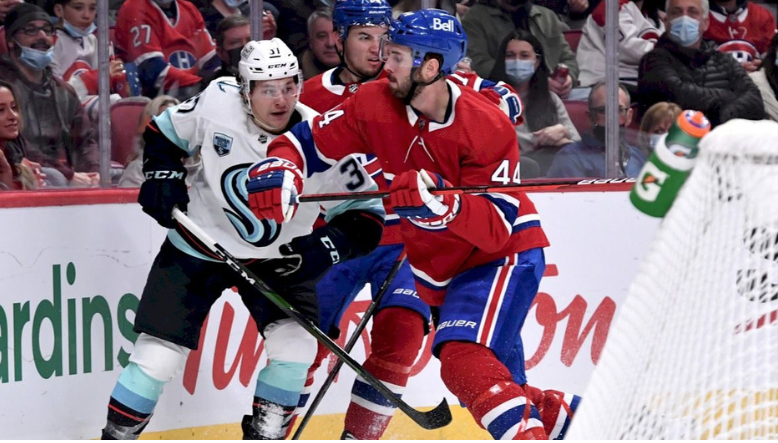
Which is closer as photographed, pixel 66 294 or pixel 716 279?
pixel 716 279

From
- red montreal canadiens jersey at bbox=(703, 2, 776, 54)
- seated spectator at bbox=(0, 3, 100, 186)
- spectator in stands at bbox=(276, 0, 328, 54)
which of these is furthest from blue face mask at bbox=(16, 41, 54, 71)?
red montreal canadiens jersey at bbox=(703, 2, 776, 54)

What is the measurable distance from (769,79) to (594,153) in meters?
1.00

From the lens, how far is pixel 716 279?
6.05 feet

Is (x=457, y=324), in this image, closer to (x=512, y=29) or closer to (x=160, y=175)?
(x=160, y=175)

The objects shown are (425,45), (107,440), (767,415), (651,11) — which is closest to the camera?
(767,415)

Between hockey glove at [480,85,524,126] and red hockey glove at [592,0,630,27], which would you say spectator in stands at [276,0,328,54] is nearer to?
hockey glove at [480,85,524,126]

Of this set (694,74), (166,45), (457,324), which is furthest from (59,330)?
(694,74)

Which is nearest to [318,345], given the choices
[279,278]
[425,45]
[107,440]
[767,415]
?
[279,278]

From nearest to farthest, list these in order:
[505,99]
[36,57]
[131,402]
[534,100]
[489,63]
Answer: [131,402] < [36,57] < [505,99] < [489,63] < [534,100]

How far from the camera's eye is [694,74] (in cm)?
508

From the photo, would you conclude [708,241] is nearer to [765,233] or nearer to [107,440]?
[765,233]

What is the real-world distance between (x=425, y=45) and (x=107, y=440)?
1.36 m

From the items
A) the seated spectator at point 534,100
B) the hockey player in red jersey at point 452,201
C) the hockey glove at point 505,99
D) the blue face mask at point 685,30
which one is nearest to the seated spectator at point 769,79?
the blue face mask at point 685,30

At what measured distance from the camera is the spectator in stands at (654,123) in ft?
15.8
